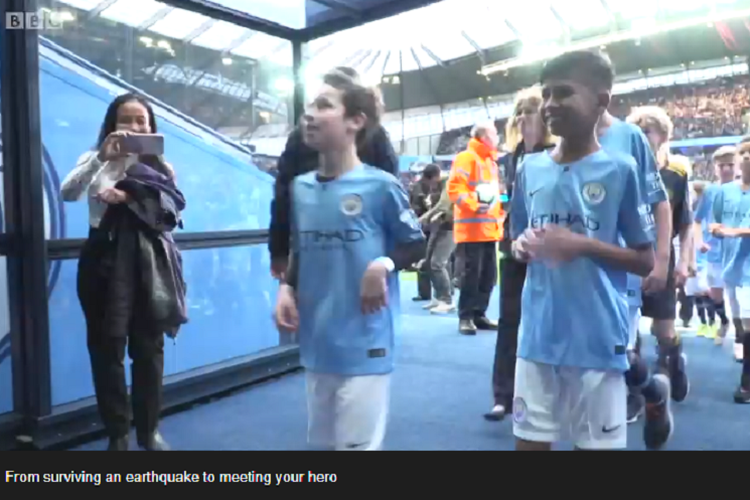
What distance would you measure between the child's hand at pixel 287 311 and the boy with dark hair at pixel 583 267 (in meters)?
0.54

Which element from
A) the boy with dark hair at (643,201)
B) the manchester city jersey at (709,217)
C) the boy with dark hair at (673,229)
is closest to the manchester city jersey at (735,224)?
the manchester city jersey at (709,217)

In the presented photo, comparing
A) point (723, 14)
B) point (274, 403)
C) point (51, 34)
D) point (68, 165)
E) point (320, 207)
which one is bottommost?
point (274, 403)

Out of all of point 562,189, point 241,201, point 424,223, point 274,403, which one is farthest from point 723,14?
point 562,189

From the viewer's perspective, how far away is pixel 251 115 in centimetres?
421

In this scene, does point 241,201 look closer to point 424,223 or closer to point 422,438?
point 422,438

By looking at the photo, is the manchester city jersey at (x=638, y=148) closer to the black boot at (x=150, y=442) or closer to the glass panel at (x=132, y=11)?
the black boot at (x=150, y=442)

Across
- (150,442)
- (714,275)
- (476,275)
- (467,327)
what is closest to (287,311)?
(150,442)

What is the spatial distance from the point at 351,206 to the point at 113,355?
4.32 feet

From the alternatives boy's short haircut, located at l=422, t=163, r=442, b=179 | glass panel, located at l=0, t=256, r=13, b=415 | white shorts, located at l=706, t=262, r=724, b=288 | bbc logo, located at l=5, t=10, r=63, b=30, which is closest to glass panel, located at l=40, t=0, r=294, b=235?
bbc logo, located at l=5, t=10, r=63, b=30

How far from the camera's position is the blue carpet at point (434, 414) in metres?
2.76

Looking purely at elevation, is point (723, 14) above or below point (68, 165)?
above

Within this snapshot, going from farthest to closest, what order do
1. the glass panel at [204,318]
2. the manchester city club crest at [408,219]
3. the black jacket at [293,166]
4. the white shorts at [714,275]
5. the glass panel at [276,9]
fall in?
the white shorts at [714,275]
the glass panel at [276,9]
the glass panel at [204,318]
the black jacket at [293,166]
the manchester city club crest at [408,219]
